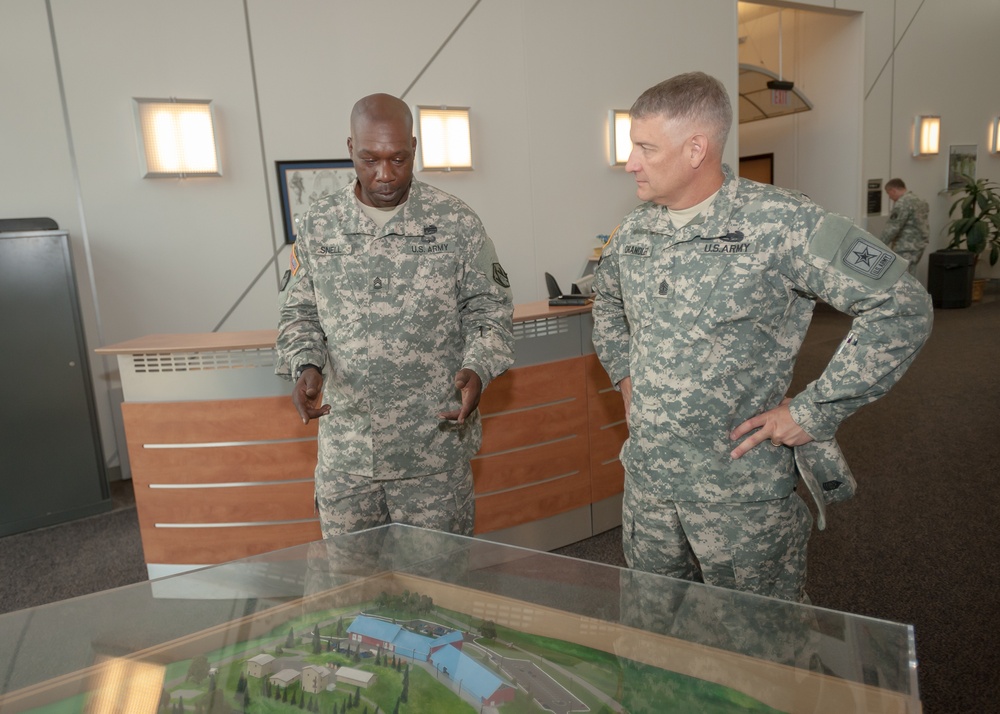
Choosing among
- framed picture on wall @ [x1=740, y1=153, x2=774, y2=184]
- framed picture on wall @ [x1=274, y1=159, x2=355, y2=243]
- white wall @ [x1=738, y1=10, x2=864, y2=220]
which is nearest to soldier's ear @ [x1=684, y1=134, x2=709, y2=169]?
framed picture on wall @ [x1=274, y1=159, x2=355, y2=243]

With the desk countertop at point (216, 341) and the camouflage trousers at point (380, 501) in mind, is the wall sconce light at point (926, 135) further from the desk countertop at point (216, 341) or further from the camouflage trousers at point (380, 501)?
the camouflage trousers at point (380, 501)

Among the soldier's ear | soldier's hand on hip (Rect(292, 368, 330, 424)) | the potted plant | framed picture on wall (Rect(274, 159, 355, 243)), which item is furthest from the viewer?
the potted plant

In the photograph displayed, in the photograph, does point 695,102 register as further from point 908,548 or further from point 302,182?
point 302,182

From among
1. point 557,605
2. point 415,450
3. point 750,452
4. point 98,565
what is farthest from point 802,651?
point 98,565

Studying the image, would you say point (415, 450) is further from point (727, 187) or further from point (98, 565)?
point (98, 565)

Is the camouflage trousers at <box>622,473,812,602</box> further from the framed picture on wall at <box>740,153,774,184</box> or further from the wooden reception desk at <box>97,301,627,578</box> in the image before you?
the framed picture on wall at <box>740,153,774,184</box>

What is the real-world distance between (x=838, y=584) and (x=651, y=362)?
1841mm

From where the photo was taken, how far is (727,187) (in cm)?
161

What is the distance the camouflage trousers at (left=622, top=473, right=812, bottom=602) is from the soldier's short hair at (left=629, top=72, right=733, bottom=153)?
2.61 ft

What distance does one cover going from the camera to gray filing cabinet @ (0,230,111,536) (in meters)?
3.89

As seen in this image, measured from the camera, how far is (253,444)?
3162 mm

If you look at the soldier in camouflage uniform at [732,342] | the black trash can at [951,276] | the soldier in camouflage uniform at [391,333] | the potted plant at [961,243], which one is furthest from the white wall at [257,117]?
the potted plant at [961,243]

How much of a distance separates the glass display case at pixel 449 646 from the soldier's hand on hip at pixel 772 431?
1.53ft

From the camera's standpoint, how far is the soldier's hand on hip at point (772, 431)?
1571 millimetres
